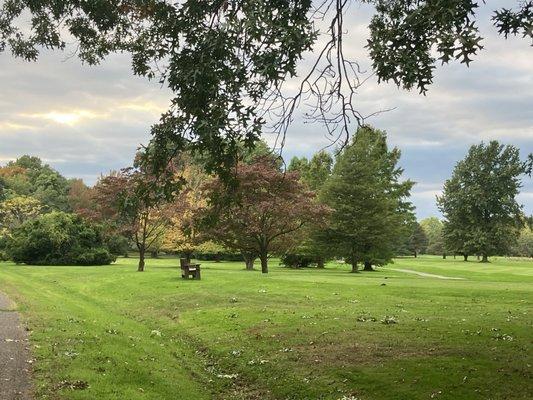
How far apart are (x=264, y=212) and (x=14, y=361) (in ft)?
72.7

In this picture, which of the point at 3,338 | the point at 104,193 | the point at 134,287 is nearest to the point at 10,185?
the point at 104,193

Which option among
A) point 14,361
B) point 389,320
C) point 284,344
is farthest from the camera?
point 389,320

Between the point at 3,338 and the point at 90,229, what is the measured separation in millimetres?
35069

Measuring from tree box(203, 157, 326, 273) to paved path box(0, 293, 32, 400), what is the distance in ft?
51.6

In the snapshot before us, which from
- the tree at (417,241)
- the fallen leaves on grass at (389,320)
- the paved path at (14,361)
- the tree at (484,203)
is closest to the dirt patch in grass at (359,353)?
the fallen leaves on grass at (389,320)

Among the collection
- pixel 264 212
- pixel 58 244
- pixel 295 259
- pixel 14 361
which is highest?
pixel 264 212

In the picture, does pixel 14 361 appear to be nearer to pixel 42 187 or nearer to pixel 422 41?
pixel 422 41

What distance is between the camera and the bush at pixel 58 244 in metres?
44.3

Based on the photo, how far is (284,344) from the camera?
41.5 feet

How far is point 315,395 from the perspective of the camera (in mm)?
9344

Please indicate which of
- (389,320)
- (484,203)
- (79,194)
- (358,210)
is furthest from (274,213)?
(79,194)

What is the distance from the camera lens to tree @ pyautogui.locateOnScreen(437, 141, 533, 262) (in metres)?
76.2

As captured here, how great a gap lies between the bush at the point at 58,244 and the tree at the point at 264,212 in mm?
16433

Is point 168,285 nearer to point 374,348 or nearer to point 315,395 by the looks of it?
point 374,348
